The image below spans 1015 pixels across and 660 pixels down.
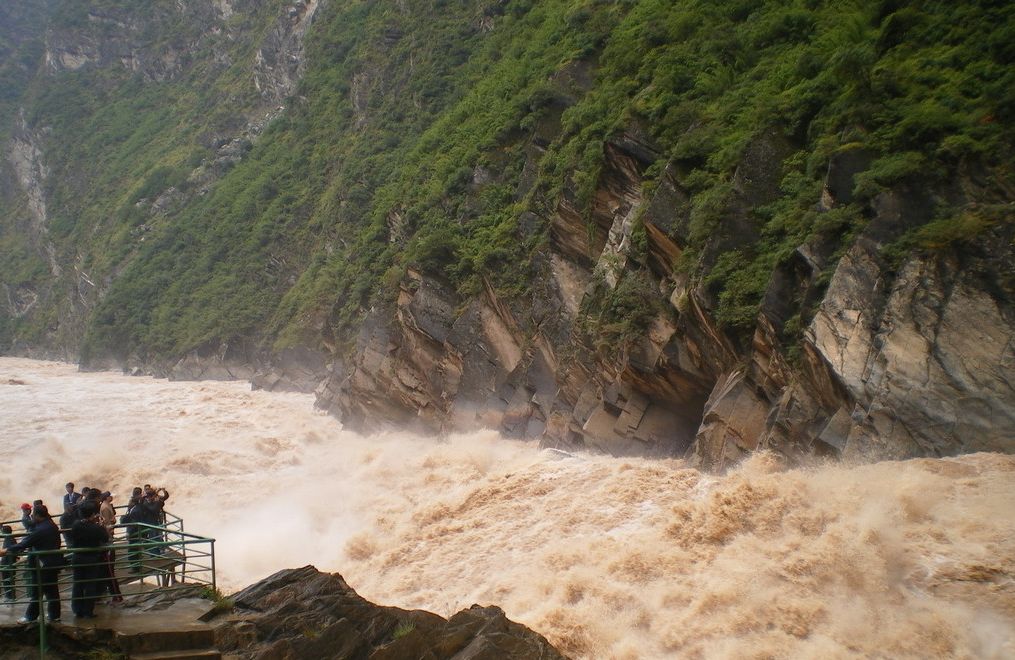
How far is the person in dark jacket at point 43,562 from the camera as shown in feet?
26.9

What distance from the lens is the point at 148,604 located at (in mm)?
9594

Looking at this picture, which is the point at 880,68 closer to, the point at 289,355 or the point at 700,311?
the point at 700,311

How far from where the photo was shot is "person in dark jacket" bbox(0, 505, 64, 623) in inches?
322

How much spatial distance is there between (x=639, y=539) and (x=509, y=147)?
2011cm

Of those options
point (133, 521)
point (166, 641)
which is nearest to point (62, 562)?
point (166, 641)

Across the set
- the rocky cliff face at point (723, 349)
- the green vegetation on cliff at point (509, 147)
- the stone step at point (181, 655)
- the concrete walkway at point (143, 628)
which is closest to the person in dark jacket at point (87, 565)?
the concrete walkway at point (143, 628)

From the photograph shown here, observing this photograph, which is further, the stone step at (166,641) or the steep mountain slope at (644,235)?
the steep mountain slope at (644,235)

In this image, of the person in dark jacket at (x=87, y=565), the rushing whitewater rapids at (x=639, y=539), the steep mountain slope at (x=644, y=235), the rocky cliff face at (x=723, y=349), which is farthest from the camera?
the steep mountain slope at (x=644, y=235)

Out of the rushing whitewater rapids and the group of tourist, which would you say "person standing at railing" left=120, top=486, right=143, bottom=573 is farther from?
the rushing whitewater rapids

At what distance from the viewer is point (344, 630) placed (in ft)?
30.9

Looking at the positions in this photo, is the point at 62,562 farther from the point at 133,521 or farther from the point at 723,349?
the point at 723,349

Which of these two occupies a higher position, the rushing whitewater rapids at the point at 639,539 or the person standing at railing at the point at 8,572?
the person standing at railing at the point at 8,572

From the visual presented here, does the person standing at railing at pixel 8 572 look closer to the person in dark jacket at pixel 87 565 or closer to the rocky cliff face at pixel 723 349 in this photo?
the person in dark jacket at pixel 87 565

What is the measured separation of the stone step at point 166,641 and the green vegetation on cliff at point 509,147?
11.9m
